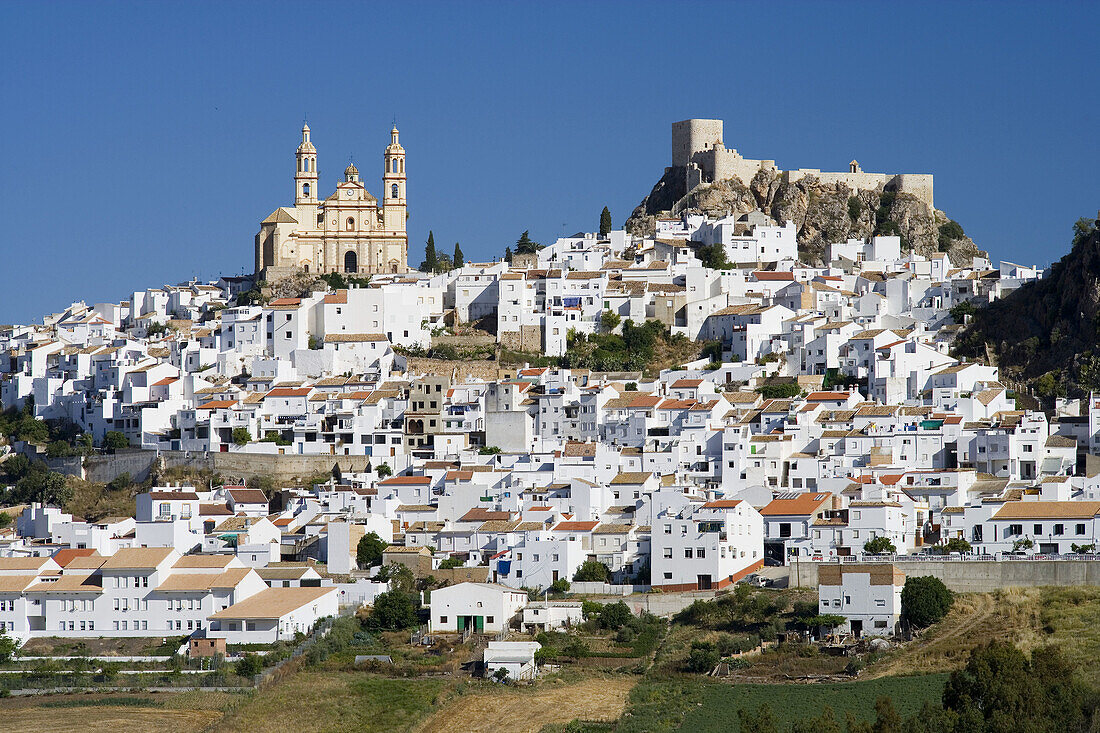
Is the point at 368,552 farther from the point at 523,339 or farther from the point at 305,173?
the point at 305,173

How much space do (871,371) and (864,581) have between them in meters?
19.2

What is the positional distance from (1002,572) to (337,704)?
16936 millimetres

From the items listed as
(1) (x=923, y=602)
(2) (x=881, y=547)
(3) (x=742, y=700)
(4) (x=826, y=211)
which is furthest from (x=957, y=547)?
(4) (x=826, y=211)

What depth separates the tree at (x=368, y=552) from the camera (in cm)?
5184

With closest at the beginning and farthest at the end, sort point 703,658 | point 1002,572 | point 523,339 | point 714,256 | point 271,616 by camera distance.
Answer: point 703,658 < point 1002,572 < point 271,616 < point 523,339 < point 714,256

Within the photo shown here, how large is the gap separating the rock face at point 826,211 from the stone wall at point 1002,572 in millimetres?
37308

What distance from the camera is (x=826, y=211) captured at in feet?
279

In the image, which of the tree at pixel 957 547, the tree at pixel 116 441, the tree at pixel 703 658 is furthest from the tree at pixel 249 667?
the tree at pixel 116 441

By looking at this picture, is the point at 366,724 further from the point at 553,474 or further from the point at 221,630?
the point at 553,474

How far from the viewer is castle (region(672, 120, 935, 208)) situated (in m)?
87.2

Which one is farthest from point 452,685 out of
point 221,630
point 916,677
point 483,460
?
point 483,460

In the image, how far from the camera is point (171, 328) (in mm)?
77938

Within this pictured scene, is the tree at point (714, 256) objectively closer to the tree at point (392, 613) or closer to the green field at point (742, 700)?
the tree at point (392, 613)

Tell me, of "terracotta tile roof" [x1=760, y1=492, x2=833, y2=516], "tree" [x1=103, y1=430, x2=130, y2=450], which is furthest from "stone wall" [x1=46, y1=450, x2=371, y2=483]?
"terracotta tile roof" [x1=760, y1=492, x2=833, y2=516]
